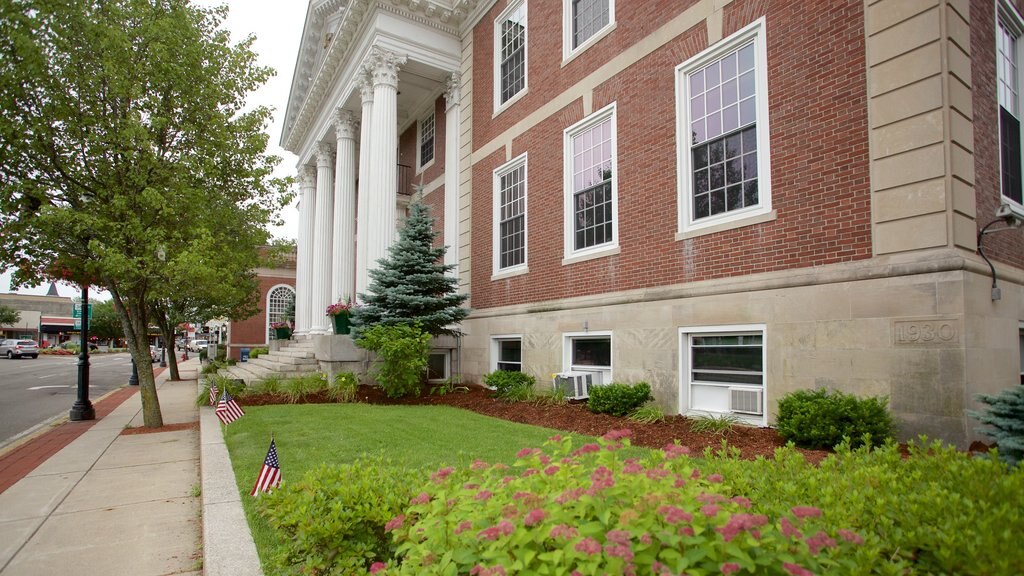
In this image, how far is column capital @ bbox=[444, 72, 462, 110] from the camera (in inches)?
655

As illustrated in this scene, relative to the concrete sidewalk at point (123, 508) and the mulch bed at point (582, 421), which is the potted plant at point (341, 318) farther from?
the concrete sidewalk at point (123, 508)

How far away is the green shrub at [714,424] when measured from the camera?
301 inches

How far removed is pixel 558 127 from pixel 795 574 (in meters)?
11.4

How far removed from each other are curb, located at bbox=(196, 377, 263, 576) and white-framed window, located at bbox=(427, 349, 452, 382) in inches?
319

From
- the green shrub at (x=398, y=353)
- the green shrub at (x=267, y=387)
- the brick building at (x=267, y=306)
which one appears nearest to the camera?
the green shrub at (x=398, y=353)

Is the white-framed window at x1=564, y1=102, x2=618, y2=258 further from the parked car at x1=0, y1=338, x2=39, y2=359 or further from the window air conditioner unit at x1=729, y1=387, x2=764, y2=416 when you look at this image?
the parked car at x1=0, y1=338, x2=39, y2=359

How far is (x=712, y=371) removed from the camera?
28.2 feet

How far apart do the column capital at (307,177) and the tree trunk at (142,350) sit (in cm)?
1570

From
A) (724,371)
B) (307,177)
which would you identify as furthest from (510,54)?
(307,177)

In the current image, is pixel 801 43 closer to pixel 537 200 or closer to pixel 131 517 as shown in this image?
pixel 537 200


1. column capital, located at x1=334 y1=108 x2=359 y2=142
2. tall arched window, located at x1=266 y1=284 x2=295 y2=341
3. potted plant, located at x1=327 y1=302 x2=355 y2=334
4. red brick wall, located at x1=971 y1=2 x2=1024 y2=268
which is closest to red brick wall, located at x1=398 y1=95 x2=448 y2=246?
column capital, located at x1=334 y1=108 x2=359 y2=142

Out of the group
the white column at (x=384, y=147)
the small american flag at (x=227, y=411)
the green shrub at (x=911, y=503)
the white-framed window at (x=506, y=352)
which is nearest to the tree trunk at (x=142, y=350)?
the small american flag at (x=227, y=411)

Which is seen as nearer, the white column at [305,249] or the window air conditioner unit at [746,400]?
the window air conditioner unit at [746,400]

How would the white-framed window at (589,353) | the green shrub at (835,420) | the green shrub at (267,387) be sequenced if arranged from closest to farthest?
the green shrub at (835,420) < the white-framed window at (589,353) < the green shrub at (267,387)
